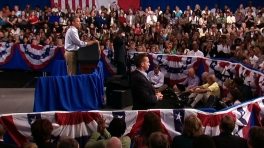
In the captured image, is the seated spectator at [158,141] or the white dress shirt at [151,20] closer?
the seated spectator at [158,141]

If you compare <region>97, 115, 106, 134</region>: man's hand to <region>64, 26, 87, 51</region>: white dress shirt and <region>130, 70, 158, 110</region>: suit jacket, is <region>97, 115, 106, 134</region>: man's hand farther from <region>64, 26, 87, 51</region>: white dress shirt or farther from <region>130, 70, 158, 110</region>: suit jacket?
<region>64, 26, 87, 51</region>: white dress shirt

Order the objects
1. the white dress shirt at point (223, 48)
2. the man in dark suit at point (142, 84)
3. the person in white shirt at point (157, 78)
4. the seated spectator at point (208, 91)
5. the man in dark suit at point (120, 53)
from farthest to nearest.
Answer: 1. the white dress shirt at point (223, 48)
2. the man in dark suit at point (120, 53)
3. the person in white shirt at point (157, 78)
4. the seated spectator at point (208, 91)
5. the man in dark suit at point (142, 84)

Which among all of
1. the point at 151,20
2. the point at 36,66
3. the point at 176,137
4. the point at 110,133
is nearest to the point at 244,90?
the point at 176,137

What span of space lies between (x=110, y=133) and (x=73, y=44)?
587 centimetres

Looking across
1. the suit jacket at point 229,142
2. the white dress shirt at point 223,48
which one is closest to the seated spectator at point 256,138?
the suit jacket at point 229,142

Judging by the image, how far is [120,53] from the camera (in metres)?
13.1

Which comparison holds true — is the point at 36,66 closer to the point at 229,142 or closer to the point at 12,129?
the point at 12,129

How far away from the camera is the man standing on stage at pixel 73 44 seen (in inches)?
428

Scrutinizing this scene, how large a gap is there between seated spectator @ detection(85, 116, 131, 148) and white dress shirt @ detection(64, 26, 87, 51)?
518 cm

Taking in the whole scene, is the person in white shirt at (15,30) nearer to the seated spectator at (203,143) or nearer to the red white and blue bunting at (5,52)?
the red white and blue bunting at (5,52)

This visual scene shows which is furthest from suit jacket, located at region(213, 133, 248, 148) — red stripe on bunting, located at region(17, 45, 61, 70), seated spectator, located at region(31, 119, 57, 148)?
red stripe on bunting, located at region(17, 45, 61, 70)

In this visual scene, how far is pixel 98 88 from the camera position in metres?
10.7

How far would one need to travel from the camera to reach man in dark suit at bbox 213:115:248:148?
5203mm

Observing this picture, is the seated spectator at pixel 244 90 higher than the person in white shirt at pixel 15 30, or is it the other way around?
the person in white shirt at pixel 15 30
